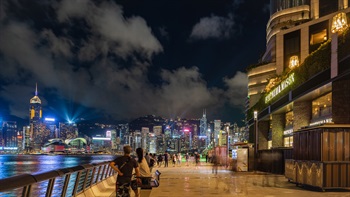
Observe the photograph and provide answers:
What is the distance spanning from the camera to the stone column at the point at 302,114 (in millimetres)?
32625

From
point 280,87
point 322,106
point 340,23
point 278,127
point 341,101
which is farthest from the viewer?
point 278,127

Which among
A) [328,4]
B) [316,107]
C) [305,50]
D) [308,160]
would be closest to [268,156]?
[316,107]

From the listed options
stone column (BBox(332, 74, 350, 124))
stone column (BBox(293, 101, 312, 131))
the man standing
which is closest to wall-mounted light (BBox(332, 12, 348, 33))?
stone column (BBox(332, 74, 350, 124))

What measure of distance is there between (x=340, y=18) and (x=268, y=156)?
12.1 metres

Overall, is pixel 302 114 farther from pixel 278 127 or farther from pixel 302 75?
pixel 278 127

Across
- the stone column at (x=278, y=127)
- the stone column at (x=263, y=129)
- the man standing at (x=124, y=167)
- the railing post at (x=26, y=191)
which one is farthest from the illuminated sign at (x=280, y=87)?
the railing post at (x=26, y=191)

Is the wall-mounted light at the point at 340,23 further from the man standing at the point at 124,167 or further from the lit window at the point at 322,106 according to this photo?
the man standing at the point at 124,167

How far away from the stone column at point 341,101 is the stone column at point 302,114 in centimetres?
1015

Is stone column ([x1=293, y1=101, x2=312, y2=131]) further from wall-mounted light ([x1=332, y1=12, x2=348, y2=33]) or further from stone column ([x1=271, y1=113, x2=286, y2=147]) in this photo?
wall-mounted light ([x1=332, y1=12, x2=348, y2=33])

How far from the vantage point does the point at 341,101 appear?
2230cm

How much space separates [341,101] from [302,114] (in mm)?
10912

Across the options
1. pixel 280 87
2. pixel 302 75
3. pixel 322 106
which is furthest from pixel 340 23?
pixel 280 87

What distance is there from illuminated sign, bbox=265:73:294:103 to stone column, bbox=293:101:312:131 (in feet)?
6.12

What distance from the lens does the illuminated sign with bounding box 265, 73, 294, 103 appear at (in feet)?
108
